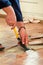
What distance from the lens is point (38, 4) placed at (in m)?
3.93

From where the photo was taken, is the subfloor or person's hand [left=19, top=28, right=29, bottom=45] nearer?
the subfloor

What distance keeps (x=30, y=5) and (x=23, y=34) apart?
2.02 m

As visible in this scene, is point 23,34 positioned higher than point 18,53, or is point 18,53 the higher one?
point 23,34

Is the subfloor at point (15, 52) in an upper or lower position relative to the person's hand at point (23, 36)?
lower

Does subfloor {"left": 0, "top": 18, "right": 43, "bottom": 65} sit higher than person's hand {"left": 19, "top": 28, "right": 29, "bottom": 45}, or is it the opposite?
person's hand {"left": 19, "top": 28, "right": 29, "bottom": 45}

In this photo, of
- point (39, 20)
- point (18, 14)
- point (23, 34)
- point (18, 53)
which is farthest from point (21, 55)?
point (39, 20)

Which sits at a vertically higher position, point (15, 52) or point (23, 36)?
point (23, 36)

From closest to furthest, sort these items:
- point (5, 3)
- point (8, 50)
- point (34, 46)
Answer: point (5, 3), point (8, 50), point (34, 46)

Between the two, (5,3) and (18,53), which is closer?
(5,3)

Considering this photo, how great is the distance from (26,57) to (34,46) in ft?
1.07

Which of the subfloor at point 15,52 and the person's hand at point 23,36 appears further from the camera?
the person's hand at point 23,36

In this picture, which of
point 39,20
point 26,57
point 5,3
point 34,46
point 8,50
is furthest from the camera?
point 39,20

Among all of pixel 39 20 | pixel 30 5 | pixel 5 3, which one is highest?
pixel 5 3

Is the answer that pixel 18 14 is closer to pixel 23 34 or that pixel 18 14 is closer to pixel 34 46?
pixel 23 34
